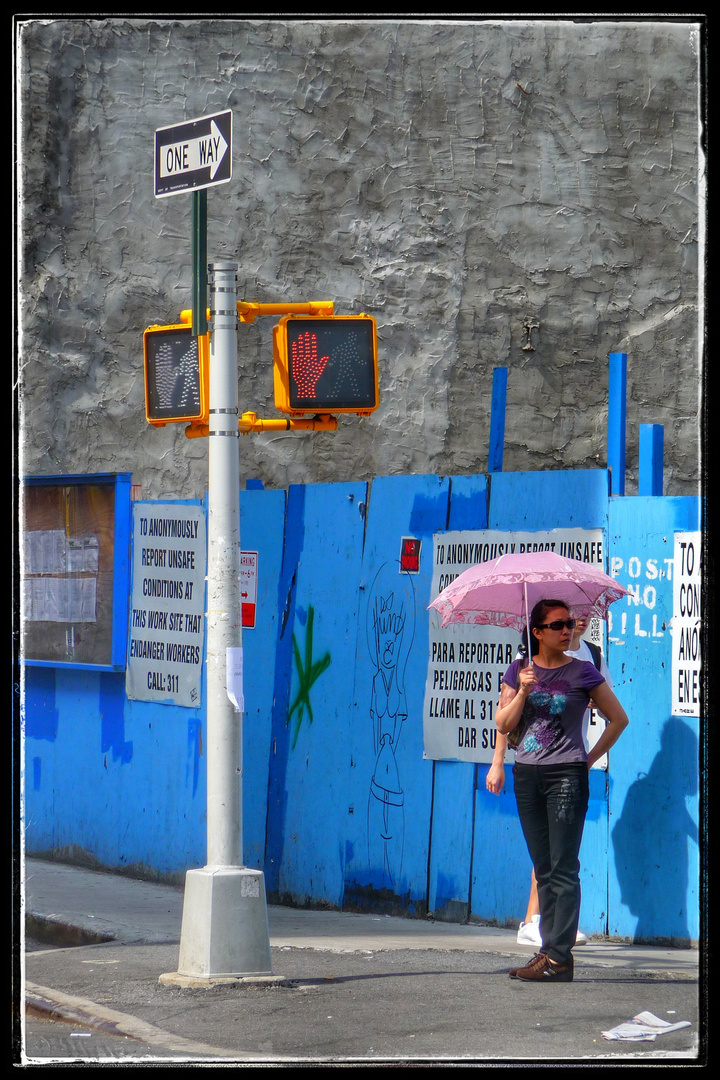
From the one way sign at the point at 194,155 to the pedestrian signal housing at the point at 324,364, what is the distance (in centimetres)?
84

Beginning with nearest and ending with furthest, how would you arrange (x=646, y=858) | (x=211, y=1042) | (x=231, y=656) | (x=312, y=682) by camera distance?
1. (x=211, y=1042)
2. (x=231, y=656)
3. (x=646, y=858)
4. (x=312, y=682)

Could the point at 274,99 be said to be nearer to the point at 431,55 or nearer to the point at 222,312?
the point at 431,55

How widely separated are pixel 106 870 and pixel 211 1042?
5782mm

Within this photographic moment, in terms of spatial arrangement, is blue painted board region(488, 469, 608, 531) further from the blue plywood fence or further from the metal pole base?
the metal pole base

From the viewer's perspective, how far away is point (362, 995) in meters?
7.04

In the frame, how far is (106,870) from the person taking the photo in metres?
11.8

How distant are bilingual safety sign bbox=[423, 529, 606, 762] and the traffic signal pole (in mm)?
2264

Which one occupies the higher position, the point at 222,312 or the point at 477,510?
the point at 222,312

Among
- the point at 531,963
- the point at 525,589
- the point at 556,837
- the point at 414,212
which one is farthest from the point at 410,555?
the point at 414,212

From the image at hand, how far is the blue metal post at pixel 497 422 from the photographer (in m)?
9.67

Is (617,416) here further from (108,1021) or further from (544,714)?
(108,1021)

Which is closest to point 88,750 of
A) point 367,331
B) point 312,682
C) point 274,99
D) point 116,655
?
point 116,655

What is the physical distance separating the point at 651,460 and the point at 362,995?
145 inches

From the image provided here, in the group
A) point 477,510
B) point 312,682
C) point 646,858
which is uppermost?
point 477,510
